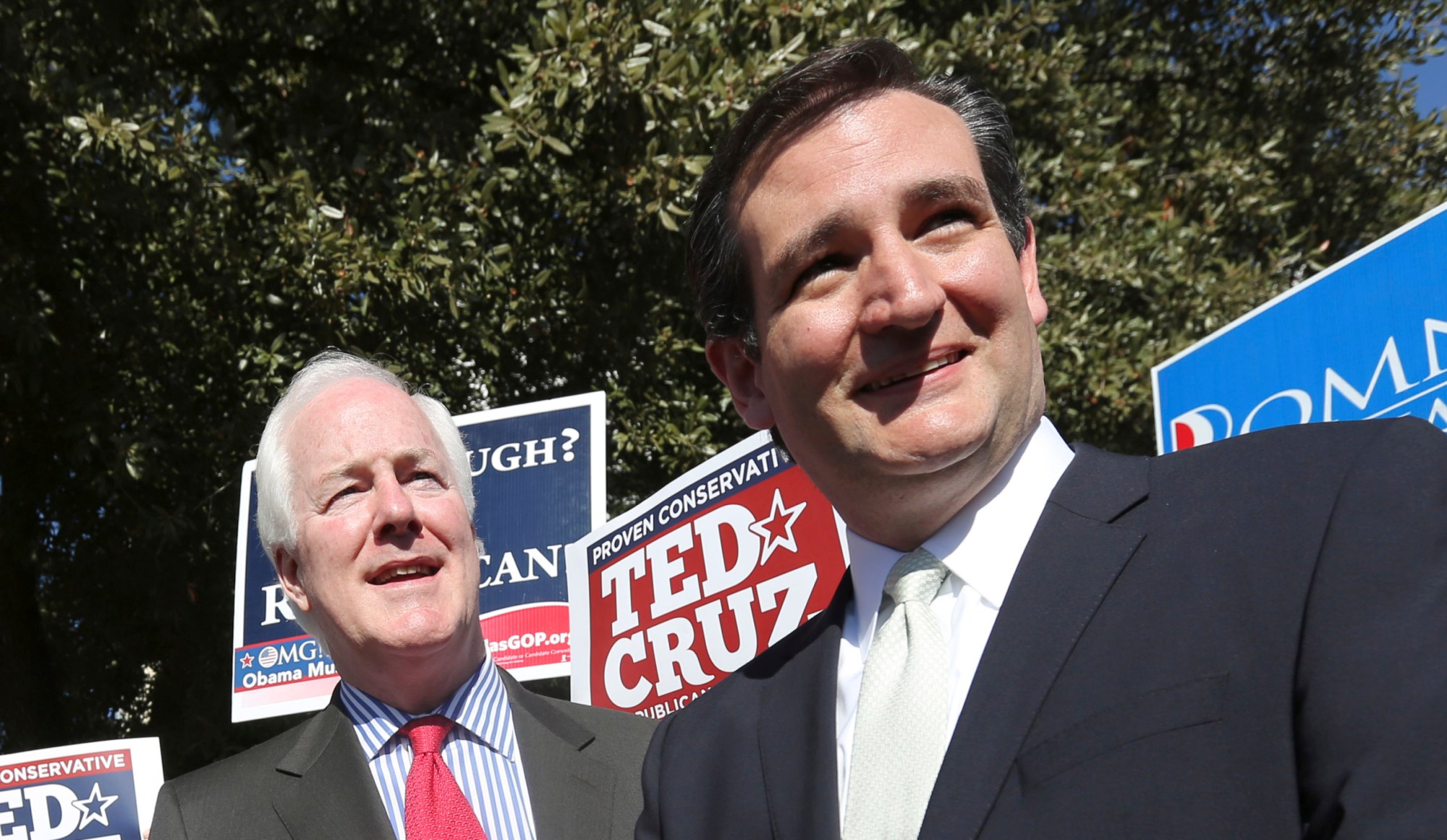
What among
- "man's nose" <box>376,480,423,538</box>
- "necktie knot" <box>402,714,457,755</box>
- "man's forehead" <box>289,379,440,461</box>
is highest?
"man's forehead" <box>289,379,440,461</box>

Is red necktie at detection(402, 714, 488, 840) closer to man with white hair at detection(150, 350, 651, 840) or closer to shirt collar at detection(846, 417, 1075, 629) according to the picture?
man with white hair at detection(150, 350, 651, 840)

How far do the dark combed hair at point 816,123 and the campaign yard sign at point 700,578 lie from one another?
1341 mm

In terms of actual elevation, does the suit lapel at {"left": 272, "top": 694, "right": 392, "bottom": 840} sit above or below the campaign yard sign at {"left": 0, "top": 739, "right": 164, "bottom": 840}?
below

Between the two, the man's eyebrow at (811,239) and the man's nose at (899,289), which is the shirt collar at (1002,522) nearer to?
the man's nose at (899,289)

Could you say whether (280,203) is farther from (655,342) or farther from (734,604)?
(734,604)

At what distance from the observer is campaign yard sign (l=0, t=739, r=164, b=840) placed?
4430mm

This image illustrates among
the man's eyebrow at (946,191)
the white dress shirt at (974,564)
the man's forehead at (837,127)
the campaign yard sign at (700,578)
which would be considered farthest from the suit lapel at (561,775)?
the man's eyebrow at (946,191)

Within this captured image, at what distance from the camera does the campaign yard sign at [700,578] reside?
11.1 ft

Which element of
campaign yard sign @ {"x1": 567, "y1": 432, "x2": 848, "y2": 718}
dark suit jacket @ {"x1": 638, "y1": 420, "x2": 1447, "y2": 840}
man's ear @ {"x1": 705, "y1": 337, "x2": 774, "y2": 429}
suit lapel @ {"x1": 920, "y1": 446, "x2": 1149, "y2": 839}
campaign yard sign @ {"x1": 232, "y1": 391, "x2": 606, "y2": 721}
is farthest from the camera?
campaign yard sign @ {"x1": 232, "y1": 391, "x2": 606, "y2": 721}

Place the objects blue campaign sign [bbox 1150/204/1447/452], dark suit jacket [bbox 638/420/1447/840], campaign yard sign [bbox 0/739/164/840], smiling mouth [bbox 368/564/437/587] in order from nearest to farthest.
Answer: dark suit jacket [bbox 638/420/1447/840]
smiling mouth [bbox 368/564/437/587]
blue campaign sign [bbox 1150/204/1447/452]
campaign yard sign [bbox 0/739/164/840]

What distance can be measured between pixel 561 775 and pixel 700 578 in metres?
0.95

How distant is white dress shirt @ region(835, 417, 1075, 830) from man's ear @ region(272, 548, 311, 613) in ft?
5.21

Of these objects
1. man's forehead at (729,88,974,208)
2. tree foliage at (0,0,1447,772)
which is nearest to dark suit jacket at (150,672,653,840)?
man's forehead at (729,88,974,208)

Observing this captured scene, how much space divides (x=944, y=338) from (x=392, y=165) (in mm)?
6457
